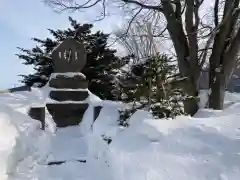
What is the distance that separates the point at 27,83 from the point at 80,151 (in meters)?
9.12

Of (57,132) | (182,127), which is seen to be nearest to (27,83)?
(57,132)

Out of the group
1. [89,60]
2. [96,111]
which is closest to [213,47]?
[96,111]

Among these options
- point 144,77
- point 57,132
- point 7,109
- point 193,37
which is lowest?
point 57,132

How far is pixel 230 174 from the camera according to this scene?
2016 mm

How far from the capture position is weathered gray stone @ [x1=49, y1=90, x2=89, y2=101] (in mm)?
8062

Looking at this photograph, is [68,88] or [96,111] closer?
[96,111]

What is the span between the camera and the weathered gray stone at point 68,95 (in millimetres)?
8062

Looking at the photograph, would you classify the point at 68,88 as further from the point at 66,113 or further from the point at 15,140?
the point at 15,140

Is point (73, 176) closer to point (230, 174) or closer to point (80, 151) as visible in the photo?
point (80, 151)

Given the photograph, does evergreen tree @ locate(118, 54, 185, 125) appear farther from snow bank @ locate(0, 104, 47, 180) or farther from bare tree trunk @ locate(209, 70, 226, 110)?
bare tree trunk @ locate(209, 70, 226, 110)

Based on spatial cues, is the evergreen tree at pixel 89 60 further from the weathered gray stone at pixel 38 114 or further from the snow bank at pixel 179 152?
the snow bank at pixel 179 152

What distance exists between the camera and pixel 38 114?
6891 mm

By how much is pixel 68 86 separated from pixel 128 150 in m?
5.31

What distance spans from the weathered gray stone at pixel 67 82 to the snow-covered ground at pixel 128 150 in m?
1.48
